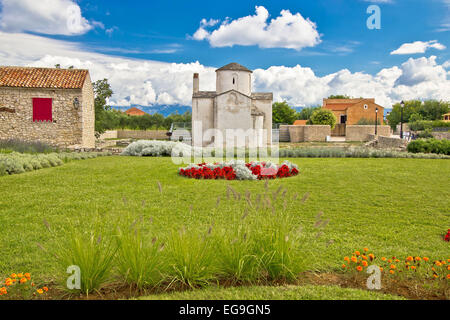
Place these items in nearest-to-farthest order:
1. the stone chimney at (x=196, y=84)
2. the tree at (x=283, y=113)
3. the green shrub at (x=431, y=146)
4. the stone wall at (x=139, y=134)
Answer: the green shrub at (x=431, y=146) → the stone chimney at (x=196, y=84) → the stone wall at (x=139, y=134) → the tree at (x=283, y=113)

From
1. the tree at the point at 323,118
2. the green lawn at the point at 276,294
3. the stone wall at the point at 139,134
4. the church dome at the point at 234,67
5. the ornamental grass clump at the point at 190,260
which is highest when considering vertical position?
the church dome at the point at 234,67

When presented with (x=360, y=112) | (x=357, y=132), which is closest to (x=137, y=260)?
(x=357, y=132)

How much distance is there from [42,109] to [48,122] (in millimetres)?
891

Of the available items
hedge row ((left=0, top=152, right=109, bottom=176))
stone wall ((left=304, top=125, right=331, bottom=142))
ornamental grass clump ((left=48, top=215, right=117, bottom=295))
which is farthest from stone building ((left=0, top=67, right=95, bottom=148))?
stone wall ((left=304, top=125, right=331, bottom=142))

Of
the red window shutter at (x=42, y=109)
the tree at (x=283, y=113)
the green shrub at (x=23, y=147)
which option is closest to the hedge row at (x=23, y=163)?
the green shrub at (x=23, y=147)

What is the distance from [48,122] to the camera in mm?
22984

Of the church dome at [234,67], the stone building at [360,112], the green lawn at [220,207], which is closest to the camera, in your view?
the green lawn at [220,207]

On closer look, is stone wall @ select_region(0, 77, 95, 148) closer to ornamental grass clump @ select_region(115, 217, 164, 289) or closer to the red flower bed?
the red flower bed

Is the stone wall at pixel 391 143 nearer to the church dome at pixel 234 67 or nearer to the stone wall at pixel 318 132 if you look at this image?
the stone wall at pixel 318 132

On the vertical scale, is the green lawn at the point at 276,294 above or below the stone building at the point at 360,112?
below

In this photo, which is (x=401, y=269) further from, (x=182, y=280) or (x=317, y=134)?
(x=317, y=134)

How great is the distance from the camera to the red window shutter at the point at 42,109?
898 inches

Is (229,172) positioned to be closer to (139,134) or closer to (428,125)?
(139,134)

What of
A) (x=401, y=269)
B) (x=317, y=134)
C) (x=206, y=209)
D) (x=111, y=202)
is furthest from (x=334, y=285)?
(x=317, y=134)
